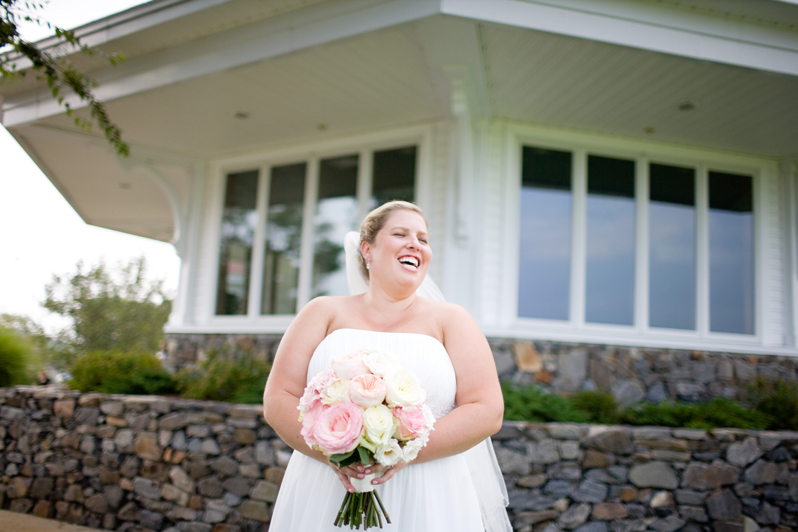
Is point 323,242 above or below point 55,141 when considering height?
below

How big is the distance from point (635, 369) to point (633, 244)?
1451mm

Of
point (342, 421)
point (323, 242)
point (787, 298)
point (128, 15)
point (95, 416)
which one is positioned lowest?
point (95, 416)

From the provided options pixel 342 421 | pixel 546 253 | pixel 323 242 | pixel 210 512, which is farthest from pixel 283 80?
pixel 342 421

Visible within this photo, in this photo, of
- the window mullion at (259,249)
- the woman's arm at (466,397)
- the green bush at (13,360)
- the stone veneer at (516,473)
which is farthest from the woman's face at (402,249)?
the green bush at (13,360)

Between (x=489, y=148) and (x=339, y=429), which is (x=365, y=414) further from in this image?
(x=489, y=148)

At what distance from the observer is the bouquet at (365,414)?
162cm

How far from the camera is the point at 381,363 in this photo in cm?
173

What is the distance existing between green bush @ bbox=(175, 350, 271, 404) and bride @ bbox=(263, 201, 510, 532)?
10.9 feet

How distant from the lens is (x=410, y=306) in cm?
222

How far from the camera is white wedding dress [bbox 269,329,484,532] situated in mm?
1960

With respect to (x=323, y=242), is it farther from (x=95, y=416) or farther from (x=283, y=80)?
(x=95, y=416)

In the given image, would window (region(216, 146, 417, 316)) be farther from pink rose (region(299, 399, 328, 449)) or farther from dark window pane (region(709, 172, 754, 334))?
pink rose (region(299, 399, 328, 449))

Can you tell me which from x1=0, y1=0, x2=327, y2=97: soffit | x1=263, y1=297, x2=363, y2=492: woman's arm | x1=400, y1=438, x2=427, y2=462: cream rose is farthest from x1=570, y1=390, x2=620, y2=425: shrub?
x1=0, y1=0, x2=327, y2=97: soffit

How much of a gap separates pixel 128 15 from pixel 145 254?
68.2ft
